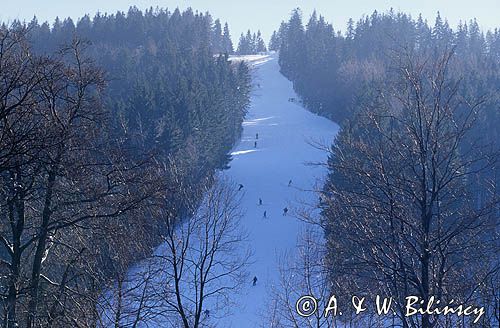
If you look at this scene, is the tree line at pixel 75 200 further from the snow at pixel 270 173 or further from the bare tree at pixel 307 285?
the bare tree at pixel 307 285

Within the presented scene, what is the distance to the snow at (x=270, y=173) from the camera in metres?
30.4

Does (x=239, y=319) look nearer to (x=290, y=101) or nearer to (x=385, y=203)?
(x=385, y=203)

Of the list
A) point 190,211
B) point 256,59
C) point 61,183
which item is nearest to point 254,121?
point 256,59

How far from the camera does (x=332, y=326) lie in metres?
9.39

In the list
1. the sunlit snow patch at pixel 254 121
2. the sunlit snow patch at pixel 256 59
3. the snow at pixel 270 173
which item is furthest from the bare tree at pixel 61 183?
the sunlit snow patch at pixel 256 59

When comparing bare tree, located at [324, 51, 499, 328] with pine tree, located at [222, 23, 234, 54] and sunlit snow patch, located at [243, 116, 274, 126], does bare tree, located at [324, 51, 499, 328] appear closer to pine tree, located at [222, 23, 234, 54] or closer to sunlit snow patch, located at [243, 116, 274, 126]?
sunlit snow patch, located at [243, 116, 274, 126]

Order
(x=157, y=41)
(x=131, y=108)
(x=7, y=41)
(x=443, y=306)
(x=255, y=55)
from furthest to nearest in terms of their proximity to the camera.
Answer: (x=255, y=55) → (x=157, y=41) → (x=131, y=108) → (x=7, y=41) → (x=443, y=306)

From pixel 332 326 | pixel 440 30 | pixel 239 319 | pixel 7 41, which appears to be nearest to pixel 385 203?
pixel 332 326

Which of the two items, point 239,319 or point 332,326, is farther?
point 239,319

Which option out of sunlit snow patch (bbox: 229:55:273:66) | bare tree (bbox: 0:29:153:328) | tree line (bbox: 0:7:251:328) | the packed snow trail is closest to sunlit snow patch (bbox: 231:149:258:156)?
the packed snow trail

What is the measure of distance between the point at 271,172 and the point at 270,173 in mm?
277

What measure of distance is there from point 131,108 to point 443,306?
38409 mm

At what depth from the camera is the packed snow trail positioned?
1240 inches

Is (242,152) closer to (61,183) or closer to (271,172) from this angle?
(271,172)
